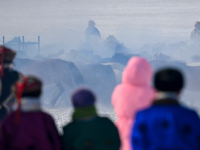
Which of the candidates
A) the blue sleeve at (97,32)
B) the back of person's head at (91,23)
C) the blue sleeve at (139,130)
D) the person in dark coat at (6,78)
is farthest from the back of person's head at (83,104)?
the blue sleeve at (97,32)

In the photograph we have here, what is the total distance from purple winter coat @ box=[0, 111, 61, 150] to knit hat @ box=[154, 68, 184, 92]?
83cm

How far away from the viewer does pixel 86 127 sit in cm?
244

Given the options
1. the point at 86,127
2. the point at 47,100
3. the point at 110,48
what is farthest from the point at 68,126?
the point at 110,48

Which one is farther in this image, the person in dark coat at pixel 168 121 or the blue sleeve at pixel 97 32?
the blue sleeve at pixel 97 32

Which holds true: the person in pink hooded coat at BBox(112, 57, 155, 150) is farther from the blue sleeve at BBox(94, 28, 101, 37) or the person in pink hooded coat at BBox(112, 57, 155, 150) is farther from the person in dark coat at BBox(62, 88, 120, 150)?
the blue sleeve at BBox(94, 28, 101, 37)

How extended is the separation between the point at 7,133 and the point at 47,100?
15056 millimetres

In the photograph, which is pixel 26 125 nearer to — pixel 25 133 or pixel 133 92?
pixel 25 133

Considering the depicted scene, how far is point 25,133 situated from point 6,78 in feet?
4.00

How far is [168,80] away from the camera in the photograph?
2146 millimetres

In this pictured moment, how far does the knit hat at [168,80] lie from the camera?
7.06ft

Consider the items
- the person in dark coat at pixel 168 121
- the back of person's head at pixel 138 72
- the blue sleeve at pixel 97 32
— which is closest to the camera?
the person in dark coat at pixel 168 121

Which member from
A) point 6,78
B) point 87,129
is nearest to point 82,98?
point 87,129

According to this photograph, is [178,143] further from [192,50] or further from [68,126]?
[192,50]

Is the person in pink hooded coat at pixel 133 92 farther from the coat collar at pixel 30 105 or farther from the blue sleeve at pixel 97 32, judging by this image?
the blue sleeve at pixel 97 32
